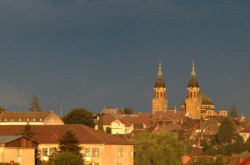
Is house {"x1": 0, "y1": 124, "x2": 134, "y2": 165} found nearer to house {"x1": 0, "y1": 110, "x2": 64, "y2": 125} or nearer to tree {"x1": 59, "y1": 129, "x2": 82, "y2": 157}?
tree {"x1": 59, "y1": 129, "x2": 82, "y2": 157}

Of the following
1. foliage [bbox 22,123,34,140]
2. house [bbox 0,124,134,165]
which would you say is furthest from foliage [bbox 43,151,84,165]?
house [bbox 0,124,134,165]

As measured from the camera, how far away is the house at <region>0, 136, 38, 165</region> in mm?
71938

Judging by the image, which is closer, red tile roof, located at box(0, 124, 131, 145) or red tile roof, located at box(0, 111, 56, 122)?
red tile roof, located at box(0, 124, 131, 145)

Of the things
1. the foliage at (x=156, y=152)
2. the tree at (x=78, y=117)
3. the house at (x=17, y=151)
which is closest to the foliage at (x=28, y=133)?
the house at (x=17, y=151)

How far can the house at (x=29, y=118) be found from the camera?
14688 centimetres

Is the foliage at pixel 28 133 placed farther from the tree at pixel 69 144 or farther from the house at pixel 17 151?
the house at pixel 17 151

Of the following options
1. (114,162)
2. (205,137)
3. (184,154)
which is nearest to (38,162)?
(114,162)

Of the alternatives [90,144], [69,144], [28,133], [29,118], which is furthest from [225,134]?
[69,144]

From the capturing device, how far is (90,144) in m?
88.1

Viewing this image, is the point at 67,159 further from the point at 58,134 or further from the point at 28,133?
the point at 58,134

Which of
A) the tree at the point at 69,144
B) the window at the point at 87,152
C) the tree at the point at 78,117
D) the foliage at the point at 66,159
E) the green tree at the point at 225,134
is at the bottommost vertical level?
the foliage at the point at 66,159

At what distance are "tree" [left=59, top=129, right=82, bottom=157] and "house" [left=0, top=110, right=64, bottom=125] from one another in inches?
2499

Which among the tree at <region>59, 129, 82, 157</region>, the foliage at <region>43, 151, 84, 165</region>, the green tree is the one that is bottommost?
the foliage at <region>43, 151, 84, 165</region>

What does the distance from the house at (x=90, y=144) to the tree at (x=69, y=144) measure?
203 inches
